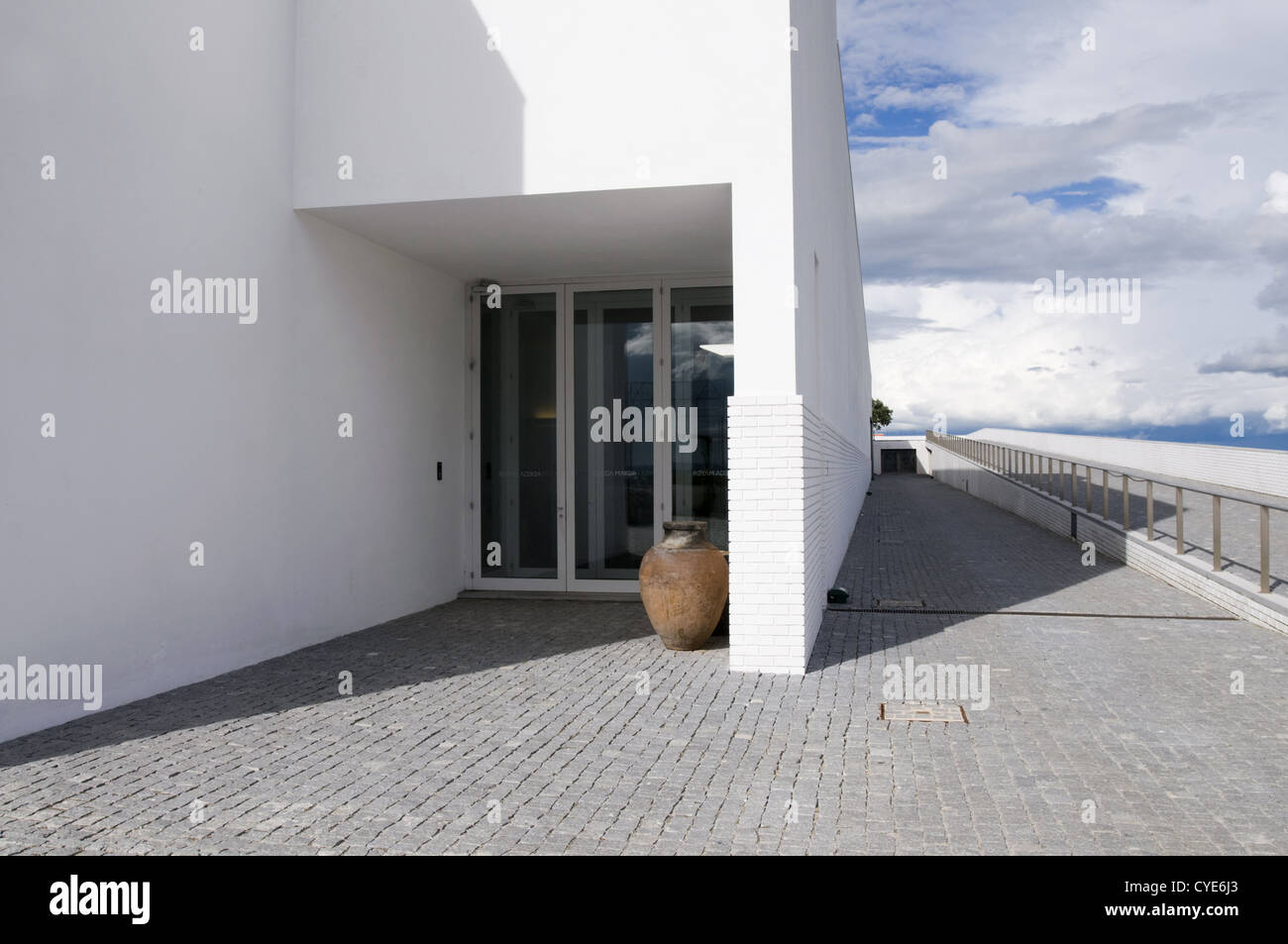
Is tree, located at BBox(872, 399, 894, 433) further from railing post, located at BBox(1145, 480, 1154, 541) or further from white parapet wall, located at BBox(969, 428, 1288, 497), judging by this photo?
railing post, located at BBox(1145, 480, 1154, 541)

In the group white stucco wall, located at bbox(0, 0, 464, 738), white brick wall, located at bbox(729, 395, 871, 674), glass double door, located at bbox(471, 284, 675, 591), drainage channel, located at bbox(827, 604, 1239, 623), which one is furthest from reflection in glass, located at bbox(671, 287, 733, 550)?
white brick wall, located at bbox(729, 395, 871, 674)

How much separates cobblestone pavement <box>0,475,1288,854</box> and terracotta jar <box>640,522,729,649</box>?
0.19 metres

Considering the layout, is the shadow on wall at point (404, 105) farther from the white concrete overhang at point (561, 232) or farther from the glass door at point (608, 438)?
the glass door at point (608, 438)

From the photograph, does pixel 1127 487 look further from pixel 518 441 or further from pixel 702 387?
pixel 518 441

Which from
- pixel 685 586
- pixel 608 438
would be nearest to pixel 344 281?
pixel 608 438

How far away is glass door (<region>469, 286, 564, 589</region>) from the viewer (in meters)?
10.3

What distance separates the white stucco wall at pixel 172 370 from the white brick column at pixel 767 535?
11.2 feet

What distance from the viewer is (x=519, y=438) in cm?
1041

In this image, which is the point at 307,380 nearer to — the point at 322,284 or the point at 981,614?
the point at 322,284

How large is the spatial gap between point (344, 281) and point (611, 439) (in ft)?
10.7

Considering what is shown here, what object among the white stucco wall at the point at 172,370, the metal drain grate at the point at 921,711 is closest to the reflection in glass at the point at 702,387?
the white stucco wall at the point at 172,370

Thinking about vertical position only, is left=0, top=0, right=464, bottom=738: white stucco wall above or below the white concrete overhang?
below

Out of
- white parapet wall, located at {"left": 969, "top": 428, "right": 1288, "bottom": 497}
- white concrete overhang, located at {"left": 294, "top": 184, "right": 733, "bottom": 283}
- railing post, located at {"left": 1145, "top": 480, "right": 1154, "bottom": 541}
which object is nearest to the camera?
white concrete overhang, located at {"left": 294, "top": 184, "right": 733, "bottom": 283}

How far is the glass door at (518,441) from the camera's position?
10328 millimetres
